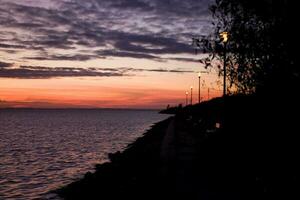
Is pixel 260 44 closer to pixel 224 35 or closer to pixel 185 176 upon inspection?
pixel 224 35

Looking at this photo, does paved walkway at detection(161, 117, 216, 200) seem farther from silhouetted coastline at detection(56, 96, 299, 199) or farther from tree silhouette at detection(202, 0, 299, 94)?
tree silhouette at detection(202, 0, 299, 94)

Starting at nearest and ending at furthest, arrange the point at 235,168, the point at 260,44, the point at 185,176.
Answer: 1. the point at 260,44
2. the point at 235,168
3. the point at 185,176

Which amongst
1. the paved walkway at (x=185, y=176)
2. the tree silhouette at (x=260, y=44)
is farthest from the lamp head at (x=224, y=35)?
the paved walkway at (x=185, y=176)

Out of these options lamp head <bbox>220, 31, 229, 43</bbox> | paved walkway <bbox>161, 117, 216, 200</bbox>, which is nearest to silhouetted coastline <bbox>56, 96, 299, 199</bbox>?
paved walkway <bbox>161, 117, 216, 200</bbox>

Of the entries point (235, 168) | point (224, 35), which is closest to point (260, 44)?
point (224, 35)

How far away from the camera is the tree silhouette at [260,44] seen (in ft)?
42.4

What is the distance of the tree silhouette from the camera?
42.4ft

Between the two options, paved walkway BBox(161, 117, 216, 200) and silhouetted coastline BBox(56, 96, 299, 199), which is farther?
paved walkway BBox(161, 117, 216, 200)

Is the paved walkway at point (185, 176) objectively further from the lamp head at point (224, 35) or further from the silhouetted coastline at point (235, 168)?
the lamp head at point (224, 35)

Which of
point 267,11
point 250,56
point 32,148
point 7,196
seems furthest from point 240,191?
point 32,148

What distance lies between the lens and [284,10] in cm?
1286

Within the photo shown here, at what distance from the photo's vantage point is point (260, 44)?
14203 millimetres

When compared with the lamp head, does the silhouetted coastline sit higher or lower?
lower

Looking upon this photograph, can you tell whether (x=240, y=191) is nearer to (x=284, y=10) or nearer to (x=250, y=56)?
(x=250, y=56)
